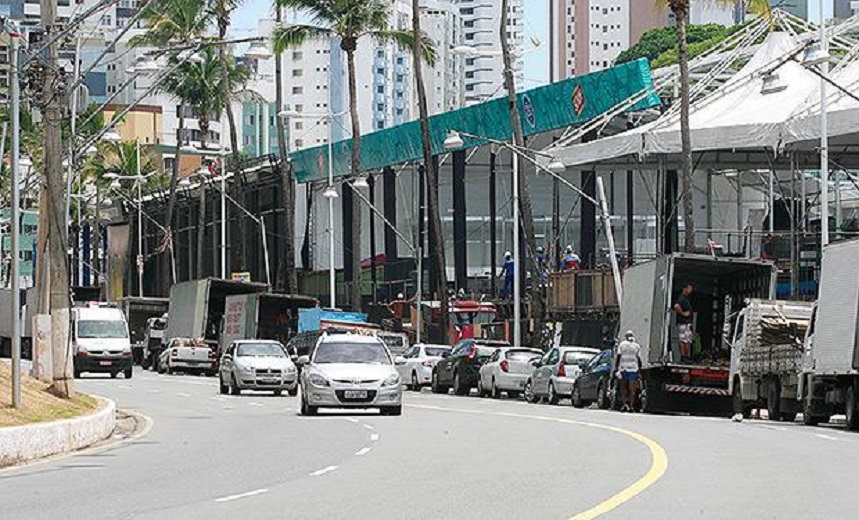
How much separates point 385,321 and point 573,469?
57884 millimetres

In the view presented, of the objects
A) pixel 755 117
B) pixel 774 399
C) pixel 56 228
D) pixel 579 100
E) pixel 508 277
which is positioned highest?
pixel 579 100

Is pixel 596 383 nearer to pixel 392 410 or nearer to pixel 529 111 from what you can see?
pixel 392 410

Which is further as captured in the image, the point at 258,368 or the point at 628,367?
the point at 258,368

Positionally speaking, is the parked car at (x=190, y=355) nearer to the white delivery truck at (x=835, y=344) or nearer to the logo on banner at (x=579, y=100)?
the logo on banner at (x=579, y=100)

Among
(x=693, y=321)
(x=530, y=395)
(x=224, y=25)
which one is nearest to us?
(x=693, y=321)

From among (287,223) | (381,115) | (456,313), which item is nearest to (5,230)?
(287,223)

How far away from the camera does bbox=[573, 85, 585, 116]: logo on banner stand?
65206 millimetres

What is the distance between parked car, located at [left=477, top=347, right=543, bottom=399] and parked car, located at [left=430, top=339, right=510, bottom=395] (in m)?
1.58

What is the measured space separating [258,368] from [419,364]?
8919mm

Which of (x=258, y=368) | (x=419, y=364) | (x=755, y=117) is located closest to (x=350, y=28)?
(x=419, y=364)

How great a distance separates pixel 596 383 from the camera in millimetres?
43000

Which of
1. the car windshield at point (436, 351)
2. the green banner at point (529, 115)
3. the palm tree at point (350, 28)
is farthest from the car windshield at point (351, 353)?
the palm tree at point (350, 28)

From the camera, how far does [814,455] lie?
23.3m

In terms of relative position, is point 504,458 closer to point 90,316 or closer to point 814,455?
point 814,455
